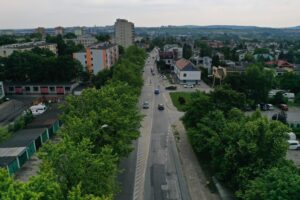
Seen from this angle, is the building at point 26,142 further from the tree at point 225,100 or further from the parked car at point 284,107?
the parked car at point 284,107

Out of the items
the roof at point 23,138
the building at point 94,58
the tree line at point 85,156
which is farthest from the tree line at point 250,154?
the building at point 94,58

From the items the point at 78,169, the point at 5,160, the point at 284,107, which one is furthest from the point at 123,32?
the point at 78,169

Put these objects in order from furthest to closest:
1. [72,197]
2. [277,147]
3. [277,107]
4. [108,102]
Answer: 1. [277,107]
2. [108,102]
3. [277,147]
4. [72,197]

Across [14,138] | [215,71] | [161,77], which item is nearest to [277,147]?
[14,138]

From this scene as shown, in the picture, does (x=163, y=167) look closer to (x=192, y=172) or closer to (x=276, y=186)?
(x=192, y=172)

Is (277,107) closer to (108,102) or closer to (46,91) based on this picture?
(108,102)

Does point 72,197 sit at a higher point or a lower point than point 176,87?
higher
